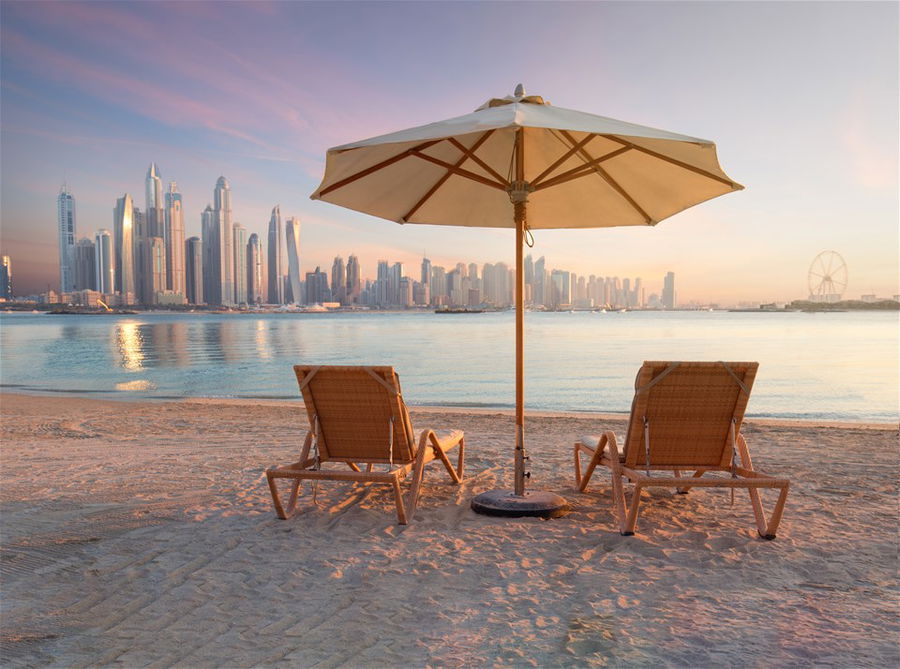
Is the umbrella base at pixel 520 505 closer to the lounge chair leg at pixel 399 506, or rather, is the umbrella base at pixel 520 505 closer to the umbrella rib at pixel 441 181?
the lounge chair leg at pixel 399 506

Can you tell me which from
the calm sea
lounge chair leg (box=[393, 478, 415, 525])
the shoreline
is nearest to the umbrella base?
lounge chair leg (box=[393, 478, 415, 525])

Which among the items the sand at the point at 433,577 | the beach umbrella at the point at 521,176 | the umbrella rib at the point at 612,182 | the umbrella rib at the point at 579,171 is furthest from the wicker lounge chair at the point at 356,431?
the umbrella rib at the point at 612,182

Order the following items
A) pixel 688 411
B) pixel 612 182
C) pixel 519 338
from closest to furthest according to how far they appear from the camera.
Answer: pixel 688 411 < pixel 519 338 < pixel 612 182

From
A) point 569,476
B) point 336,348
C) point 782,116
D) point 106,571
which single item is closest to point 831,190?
point 782,116

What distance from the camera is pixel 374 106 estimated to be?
17.5 metres

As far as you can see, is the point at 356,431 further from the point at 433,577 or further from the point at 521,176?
the point at 521,176

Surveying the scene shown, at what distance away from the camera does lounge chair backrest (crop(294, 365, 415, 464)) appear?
12.3 ft

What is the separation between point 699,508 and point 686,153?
236 centimetres

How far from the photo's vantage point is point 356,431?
12.8 ft

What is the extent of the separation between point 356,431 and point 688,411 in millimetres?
2085

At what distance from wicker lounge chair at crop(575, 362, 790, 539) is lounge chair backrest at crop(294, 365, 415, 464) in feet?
4.56

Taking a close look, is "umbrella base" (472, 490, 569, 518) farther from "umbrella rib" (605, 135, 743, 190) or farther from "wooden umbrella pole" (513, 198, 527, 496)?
"umbrella rib" (605, 135, 743, 190)

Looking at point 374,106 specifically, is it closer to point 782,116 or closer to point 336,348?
point 782,116

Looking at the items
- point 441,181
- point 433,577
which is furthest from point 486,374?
point 433,577
